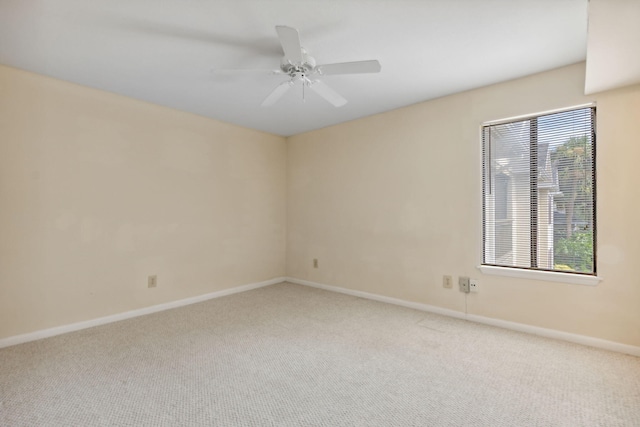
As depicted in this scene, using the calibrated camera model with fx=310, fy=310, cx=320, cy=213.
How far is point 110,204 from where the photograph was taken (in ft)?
10.1

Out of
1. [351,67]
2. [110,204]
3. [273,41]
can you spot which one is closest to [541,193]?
[351,67]

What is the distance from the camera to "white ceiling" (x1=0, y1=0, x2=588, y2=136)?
182cm

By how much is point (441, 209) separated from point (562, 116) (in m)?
1.27

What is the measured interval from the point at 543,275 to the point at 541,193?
2.35 feet

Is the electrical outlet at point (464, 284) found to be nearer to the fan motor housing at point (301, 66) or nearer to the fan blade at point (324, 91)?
the fan blade at point (324, 91)

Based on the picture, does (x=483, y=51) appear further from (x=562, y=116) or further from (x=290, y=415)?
(x=290, y=415)

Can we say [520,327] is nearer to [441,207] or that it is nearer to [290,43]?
[441,207]

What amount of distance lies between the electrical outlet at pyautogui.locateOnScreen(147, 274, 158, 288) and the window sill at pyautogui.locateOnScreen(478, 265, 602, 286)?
133 inches

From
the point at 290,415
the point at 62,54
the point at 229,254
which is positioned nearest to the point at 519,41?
the point at 290,415

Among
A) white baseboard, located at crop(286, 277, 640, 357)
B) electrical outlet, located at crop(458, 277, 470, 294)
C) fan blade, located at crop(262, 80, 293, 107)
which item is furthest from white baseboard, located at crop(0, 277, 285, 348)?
electrical outlet, located at crop(458, 277, 470, 294)

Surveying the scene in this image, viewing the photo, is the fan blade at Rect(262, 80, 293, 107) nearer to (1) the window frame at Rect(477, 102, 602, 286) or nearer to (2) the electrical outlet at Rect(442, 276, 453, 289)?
(1) the window frame at Rect(477, 102, 602, 286)

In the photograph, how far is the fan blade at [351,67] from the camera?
6.42 feet

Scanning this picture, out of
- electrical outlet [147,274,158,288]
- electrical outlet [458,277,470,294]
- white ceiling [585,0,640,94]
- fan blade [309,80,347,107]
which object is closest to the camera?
white ceiling [585,0,640,94]

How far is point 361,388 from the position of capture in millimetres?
1887
